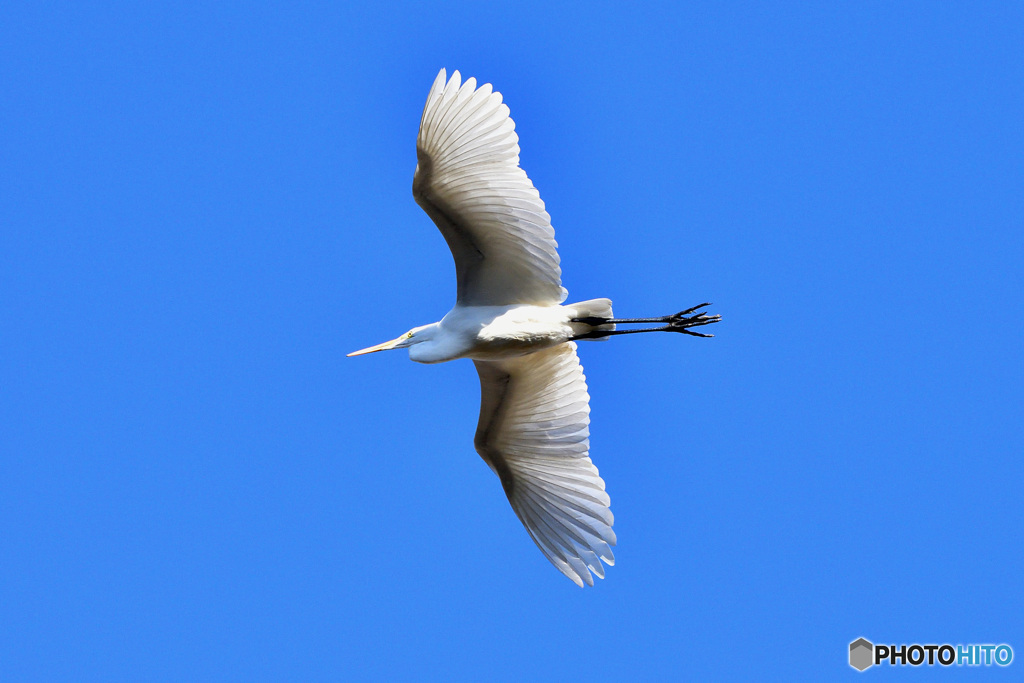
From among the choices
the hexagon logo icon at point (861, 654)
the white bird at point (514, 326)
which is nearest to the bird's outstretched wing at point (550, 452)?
the white bird at point (514, 326)

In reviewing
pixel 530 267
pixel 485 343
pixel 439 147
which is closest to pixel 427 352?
pixel 485 343

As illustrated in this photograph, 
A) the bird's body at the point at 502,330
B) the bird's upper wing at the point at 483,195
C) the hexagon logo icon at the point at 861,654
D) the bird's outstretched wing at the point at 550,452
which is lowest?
the hexagon logo icon at the point at 861,654

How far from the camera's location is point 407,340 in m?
7.60

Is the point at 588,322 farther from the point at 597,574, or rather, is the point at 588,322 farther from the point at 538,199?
the point at 597,574

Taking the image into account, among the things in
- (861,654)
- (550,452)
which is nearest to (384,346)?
(550,452)

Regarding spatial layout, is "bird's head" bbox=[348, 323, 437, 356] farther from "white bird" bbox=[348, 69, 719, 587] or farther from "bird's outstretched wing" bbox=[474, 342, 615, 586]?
"bird's outstretched wing" bbox=[474, 342, 615, 586]

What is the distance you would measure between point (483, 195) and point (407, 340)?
1241 millimetres

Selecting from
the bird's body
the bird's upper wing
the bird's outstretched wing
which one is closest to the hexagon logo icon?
the bird's outstretched wing

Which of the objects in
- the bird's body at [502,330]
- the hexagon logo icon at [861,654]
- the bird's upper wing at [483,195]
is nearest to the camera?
the bird's upper wing at [483,195]

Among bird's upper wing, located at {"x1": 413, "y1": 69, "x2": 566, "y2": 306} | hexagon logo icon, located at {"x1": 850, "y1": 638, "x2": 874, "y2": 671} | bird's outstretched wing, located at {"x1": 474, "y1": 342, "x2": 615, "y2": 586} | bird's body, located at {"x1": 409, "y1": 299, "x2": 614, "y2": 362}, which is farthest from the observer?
hexagon logo icon, located at {"x1": 850, "y1": 638, "x2": 874, "y2": 671}

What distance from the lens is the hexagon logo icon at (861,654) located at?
332 inches

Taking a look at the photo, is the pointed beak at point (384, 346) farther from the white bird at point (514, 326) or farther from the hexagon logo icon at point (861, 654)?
the hexagon logo icon at point (861, 654)

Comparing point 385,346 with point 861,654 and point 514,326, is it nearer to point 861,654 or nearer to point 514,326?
point 514,326

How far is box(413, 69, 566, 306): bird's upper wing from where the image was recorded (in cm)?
676
